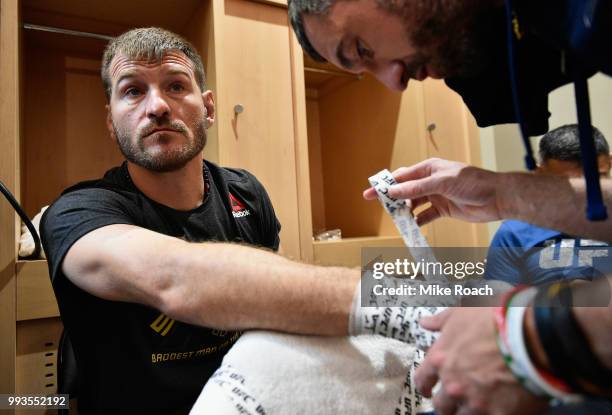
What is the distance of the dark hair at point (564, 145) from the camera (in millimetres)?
1503

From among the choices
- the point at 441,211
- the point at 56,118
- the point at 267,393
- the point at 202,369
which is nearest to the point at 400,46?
the point at 441,211

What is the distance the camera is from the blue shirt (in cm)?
116

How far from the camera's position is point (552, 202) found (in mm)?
696

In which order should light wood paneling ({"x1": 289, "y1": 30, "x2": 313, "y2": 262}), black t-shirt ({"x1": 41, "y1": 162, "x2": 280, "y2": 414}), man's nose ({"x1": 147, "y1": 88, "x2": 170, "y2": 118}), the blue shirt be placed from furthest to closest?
1. light wood paneling ({"x1": 289, "y1": 30, "x2": 313, "y2": 262})
2. the blue shirt
3. man's nose ({"x1": 147, "y1": 88, "x2": 170, "y2": 118})
4. black t-shirt ({"x1": 41, "y1": 162, "x2": 280, "y2": 414})

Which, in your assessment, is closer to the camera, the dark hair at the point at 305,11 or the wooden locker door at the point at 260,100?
the dark hair at the point at 305,11

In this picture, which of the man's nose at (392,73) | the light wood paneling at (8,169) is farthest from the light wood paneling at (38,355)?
the man's nose at (392,73)

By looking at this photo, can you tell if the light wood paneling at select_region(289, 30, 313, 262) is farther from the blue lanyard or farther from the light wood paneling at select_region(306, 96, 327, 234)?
the blue lanyard

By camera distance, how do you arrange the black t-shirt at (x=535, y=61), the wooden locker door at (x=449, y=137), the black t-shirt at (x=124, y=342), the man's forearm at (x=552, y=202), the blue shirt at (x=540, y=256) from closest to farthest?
the black t-shirt at (x=535, y=61)
the man's forearm at (x=552, y=202)
the black t-shirt at (x=124, y=342)
the blue shirt at (x=540, y=256)
the wooden locker door at (x=449, y=137)

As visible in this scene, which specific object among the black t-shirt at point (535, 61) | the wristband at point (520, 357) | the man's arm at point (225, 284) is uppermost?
the black t-shirt at point (535, 61)

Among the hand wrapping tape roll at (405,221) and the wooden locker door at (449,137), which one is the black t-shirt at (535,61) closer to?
the hand wrapping tape roll at (405,221)

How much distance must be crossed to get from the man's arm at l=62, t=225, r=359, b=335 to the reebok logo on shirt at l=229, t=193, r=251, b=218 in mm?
474

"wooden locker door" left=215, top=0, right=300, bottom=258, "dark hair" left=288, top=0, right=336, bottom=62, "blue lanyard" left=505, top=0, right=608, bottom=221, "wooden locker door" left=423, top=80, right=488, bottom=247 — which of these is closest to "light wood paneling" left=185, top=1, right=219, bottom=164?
"wooden locker door" left=215, top=0, right=300, bottom=258

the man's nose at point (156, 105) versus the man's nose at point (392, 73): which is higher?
the man's nose at point (156, 105)

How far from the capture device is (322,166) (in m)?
2.33
